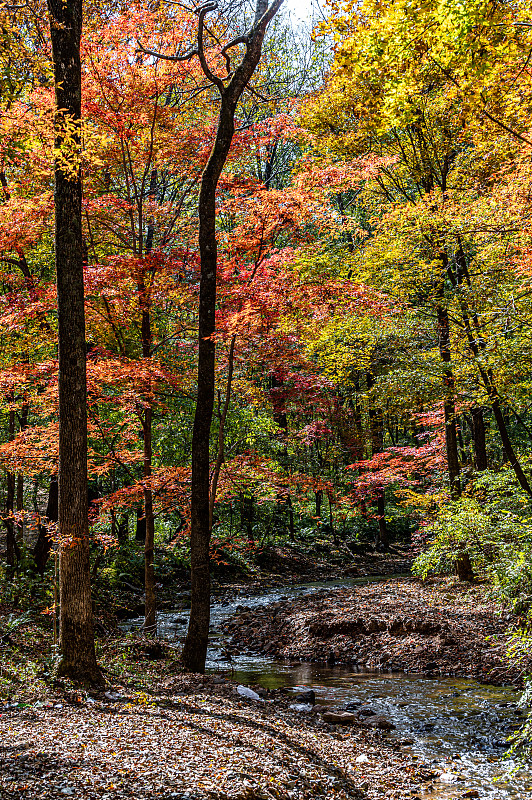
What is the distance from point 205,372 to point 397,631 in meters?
5.68

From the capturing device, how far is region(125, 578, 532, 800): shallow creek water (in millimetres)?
4906

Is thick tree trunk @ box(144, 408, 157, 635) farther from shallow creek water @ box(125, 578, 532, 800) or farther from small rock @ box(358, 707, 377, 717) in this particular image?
small rock @ box(358, 707, 377, 717)

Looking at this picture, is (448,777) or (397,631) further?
(397,631)

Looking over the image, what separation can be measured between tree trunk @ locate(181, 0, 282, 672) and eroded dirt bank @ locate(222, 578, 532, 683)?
2.93 m

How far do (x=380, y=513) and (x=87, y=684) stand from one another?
17.4 m

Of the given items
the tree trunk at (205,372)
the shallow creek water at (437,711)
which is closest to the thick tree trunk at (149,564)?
the shallow creek water at (437,711)

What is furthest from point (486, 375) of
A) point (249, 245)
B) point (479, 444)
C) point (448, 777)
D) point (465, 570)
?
point (448, 777)

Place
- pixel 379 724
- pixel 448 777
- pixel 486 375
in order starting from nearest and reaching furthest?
pixel 448 777, pixel 379 724, pixel 486 375

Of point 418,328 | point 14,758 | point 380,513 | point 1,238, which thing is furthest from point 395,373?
point 380,513

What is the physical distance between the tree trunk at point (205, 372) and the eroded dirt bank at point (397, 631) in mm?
2928

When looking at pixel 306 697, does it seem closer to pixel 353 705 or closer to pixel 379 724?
pixel 353 705

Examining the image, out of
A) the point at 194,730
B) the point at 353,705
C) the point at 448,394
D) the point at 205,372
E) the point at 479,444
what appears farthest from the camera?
the point at 479,444

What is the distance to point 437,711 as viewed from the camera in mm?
6641

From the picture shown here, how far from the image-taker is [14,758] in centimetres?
387
